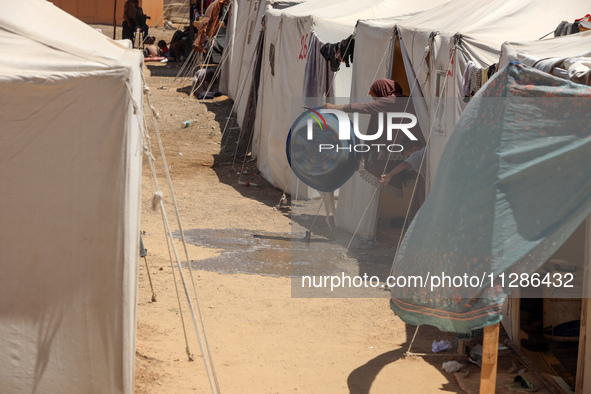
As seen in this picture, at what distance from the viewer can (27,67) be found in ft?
9.87

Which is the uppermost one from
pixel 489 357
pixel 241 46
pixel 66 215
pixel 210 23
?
pixel 210 23

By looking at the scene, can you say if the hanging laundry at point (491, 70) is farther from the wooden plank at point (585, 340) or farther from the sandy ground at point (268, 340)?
the sandy ground at point (268, 340)

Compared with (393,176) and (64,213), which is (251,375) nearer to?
(64,213)

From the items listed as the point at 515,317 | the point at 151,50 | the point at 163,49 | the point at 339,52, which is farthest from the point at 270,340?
the point at 163,49

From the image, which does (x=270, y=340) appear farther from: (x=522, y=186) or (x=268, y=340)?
(x=522, y=186)

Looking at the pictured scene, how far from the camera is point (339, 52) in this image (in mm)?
8008

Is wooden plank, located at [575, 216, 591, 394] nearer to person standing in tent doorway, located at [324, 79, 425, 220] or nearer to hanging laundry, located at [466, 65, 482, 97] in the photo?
hanging laundry, located at [466, 65, 482, 97]

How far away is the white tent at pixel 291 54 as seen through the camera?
29.0 feet

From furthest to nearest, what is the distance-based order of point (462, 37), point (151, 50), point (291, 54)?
point (151, 50)
point (291, 54)
point (462, 37)

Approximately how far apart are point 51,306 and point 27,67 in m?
1.07

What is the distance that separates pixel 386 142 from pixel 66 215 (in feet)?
14.4

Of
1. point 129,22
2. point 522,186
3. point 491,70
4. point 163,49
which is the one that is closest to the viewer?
point 522,186

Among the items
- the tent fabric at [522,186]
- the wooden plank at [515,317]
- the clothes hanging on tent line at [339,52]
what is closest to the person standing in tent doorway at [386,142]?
the clothes hanging on tent line at [339,52]

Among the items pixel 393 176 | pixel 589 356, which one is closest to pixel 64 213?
pixel 589 356
